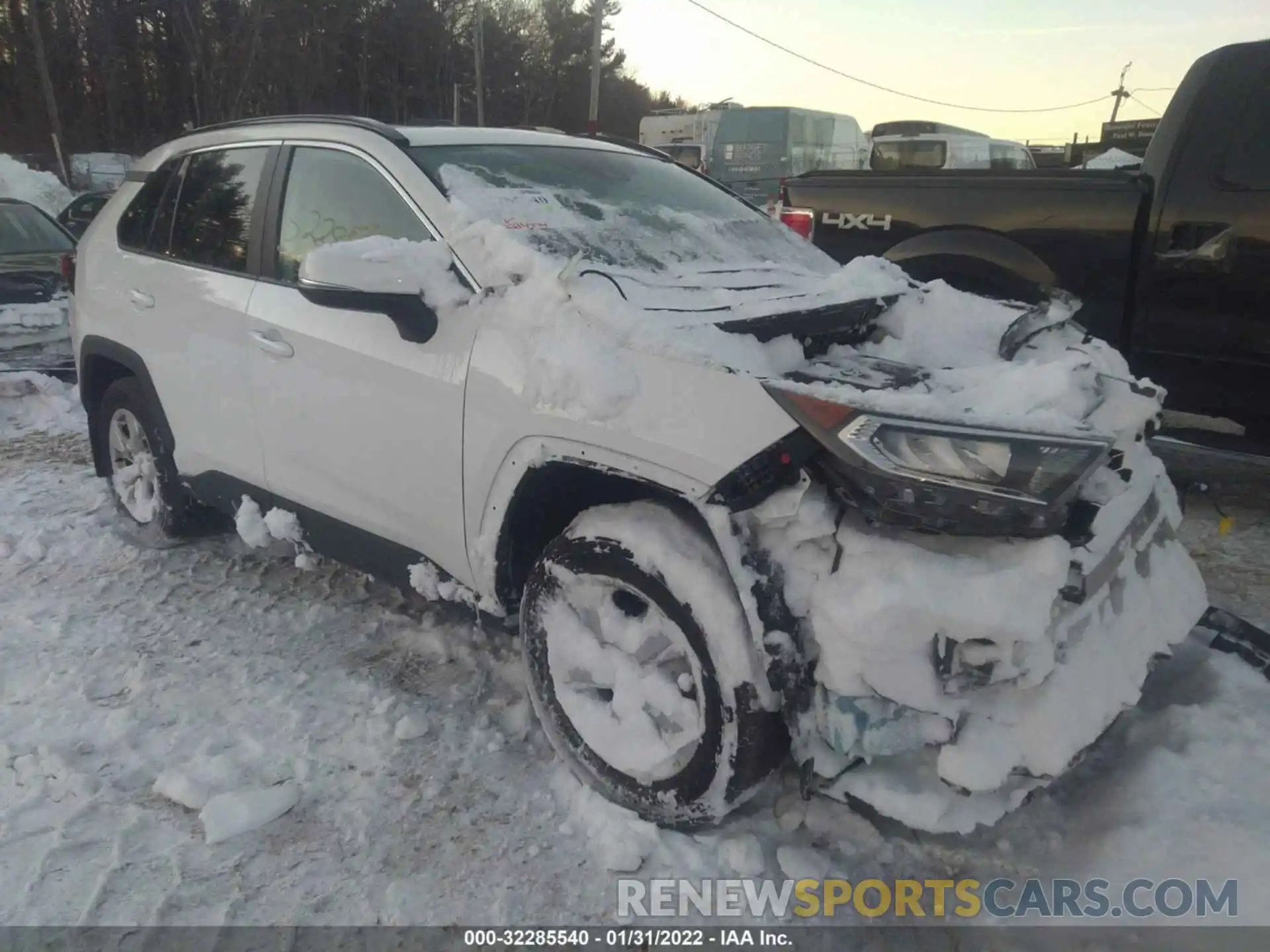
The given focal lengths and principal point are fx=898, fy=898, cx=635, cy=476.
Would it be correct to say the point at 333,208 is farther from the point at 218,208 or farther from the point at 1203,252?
the point at 1203,252

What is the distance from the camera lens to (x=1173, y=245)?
432cm

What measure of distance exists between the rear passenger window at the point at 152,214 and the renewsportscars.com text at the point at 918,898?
11.0 ft

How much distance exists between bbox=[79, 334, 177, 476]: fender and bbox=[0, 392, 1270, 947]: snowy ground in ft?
2.84

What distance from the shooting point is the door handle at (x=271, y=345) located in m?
3.10

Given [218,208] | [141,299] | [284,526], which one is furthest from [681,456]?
[141,299]

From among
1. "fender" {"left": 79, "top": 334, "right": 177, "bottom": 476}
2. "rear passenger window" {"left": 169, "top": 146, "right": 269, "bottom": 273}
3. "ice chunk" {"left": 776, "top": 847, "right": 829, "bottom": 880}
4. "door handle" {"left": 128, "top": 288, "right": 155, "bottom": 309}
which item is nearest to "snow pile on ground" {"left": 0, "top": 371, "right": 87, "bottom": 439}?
"fender" {"left": 79, "top": 334, "right": 177, "bottom": 476}

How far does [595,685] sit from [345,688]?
3.48ft

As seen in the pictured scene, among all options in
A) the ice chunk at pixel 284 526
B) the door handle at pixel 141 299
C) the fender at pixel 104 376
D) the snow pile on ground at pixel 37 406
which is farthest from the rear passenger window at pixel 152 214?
the snow pile on ground at pixel 37 406

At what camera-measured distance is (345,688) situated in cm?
312

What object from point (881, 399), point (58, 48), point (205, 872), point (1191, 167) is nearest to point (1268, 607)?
point (1191, 167)

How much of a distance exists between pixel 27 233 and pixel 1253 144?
8790 mm

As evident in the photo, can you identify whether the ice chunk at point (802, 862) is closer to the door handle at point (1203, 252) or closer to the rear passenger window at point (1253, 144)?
the door handle at point (1203, 252)

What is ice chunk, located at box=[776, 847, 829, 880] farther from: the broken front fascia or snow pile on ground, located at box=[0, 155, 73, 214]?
snow pile on ground, located at box=[0, 155, 73, 214]

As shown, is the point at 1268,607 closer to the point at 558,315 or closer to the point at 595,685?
the point at 595,685
